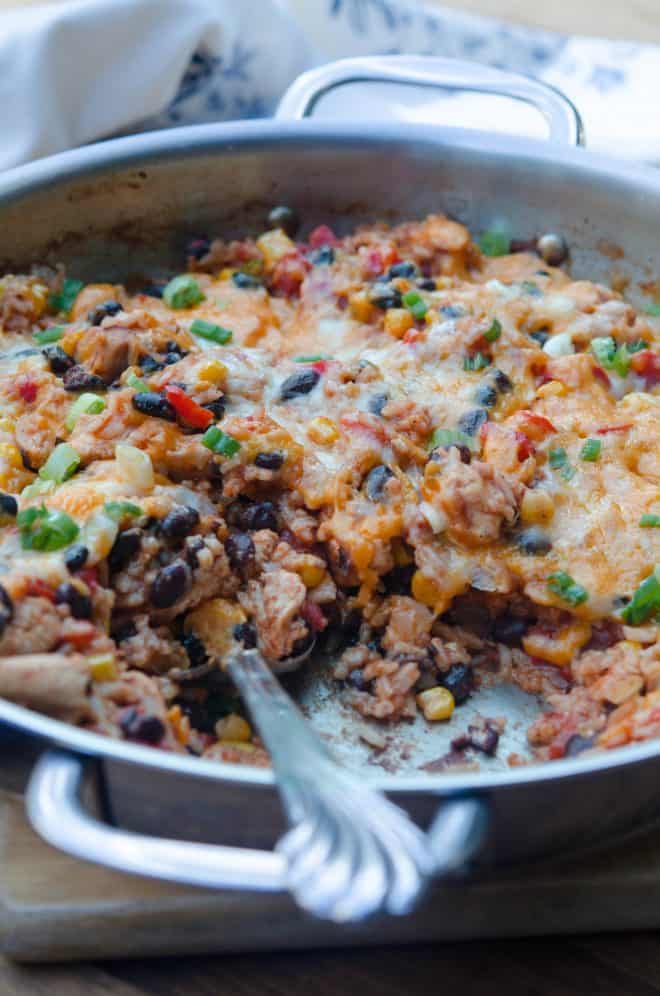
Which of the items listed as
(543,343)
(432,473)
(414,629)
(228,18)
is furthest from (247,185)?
(414,629)

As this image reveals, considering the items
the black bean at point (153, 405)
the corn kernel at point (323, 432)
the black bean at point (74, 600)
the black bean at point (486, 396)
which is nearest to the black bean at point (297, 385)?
the corn kernel at point (323, 432)

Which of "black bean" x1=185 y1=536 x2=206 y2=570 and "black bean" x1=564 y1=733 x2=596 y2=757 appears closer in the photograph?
"black bean" x1=564 y1=733 x2=596 y2=757

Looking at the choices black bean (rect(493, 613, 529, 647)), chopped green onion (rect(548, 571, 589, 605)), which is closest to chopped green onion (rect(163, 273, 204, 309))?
black bean (rect(493, 613, 529, 647))

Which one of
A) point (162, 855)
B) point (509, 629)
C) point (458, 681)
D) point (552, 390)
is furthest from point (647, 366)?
point (162, 855)

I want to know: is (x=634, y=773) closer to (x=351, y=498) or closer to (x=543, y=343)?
(x=351, y=498)

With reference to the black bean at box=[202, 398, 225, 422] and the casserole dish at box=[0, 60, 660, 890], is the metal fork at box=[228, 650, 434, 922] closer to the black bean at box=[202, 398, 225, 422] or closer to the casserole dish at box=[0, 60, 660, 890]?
the casserole dish at box=[0, 60, 660, 890]

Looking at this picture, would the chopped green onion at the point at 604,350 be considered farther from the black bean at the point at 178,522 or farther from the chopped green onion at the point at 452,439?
the black bean at the point at 178,522
